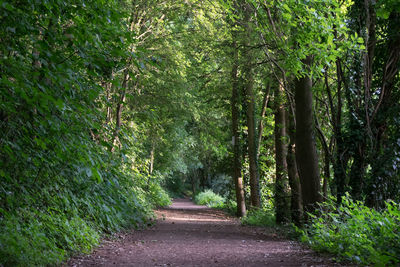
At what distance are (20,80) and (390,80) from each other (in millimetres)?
7586

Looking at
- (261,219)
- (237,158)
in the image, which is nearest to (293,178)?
(261,219)

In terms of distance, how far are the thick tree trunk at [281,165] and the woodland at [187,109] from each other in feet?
0.17

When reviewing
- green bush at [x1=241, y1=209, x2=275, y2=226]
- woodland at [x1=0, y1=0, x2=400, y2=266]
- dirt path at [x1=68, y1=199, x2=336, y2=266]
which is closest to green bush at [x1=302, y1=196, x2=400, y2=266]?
woodland at [x1=0, y1=0, x2=400, y2=266]

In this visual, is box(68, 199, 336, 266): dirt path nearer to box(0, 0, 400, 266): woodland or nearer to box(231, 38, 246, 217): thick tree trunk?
box(0, 0, 400, 266): woodland

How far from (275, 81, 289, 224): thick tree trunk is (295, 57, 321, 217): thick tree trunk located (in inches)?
142

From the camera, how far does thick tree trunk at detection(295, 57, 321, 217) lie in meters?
8.56

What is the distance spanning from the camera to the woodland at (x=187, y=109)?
4.32 metres

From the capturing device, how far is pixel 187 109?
15.6 meters

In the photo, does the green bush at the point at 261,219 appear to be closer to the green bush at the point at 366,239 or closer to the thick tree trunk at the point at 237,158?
the thick tree trunk at the point at 237,158

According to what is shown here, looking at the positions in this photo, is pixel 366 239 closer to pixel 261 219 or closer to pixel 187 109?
pixel 261 219

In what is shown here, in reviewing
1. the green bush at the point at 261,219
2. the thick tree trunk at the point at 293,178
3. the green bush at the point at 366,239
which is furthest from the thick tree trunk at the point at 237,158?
the green bush at the point at 366,239

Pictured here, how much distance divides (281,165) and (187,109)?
4.73 meters

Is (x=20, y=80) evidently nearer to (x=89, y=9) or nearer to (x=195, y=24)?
(x=89, y=9)

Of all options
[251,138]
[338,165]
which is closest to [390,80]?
[338,165]
